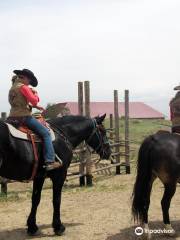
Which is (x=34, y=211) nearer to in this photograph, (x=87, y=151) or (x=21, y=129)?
(x=21, y=129)

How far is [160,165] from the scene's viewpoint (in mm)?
6613

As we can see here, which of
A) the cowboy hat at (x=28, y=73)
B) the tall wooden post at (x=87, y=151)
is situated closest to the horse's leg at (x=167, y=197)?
the cowboy hat at (x=28, y=73)

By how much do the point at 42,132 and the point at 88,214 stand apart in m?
2.53

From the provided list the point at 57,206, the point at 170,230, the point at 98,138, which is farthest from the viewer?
the point at 98,138

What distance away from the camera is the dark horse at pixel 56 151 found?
632cm

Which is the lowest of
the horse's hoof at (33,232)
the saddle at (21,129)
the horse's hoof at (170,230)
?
the horse's hoof at (33,232)

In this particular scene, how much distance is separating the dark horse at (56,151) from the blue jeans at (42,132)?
152mm

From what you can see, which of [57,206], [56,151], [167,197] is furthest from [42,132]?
[167,197]

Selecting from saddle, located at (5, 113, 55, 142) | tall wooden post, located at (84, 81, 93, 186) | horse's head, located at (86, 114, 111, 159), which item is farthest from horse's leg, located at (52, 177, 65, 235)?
tall wooden post, located at (84, 81, 93, 186)

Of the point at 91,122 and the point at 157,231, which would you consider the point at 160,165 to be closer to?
Result: the point at 157,231

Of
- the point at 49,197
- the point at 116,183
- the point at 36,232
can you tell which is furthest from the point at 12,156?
the point at 116,183

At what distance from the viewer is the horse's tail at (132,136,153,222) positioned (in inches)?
261

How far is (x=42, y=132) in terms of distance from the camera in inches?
265

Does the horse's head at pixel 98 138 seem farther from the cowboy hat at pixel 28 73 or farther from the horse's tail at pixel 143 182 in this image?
the cowboy hat at pixel 28 73
